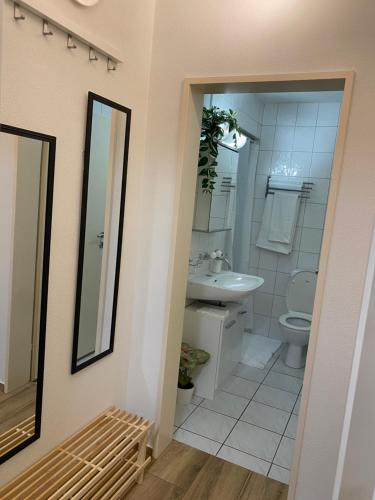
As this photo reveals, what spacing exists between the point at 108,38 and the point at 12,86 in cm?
60

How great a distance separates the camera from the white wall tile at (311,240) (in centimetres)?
395

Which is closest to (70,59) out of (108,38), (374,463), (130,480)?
(108,38)

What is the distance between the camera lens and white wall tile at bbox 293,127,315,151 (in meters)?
3.90

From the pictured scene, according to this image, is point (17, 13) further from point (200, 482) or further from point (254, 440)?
point (254, 440)

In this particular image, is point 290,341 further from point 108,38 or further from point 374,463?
point 374,463

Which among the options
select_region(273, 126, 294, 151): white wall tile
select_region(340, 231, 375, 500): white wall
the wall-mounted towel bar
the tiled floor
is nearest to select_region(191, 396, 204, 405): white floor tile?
the tiled floor

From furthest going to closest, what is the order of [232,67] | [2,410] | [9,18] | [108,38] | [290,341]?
[290,341] < [232,67] < [108,38] < [2,410] < [9,18]

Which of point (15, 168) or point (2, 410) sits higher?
point (15, 168)

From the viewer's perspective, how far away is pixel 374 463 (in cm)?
49

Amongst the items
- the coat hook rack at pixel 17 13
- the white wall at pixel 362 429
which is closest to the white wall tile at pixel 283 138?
the coat hook rack at pixel 17 13

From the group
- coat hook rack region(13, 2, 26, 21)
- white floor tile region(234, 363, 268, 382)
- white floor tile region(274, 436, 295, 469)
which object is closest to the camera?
coat hook rack region(13, 2, 26, 21)

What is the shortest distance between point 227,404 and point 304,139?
264cm

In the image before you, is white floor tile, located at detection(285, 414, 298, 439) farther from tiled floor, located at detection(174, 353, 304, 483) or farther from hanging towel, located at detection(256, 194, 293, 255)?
hanging towel, located at detection(256, 194, 293, 255)

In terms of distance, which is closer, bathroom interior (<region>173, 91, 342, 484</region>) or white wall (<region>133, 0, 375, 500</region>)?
white wall (<region>133, 0, 375, 500</region>)
